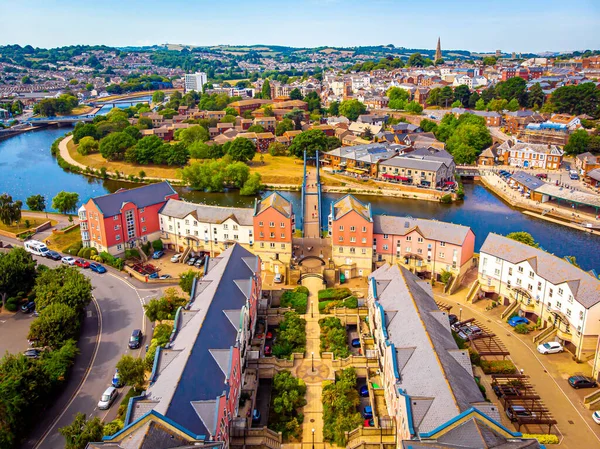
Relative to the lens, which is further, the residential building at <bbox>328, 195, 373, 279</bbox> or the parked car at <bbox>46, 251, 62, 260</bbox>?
the parked car at <bbox>46, 251, 62, 260</bbox>

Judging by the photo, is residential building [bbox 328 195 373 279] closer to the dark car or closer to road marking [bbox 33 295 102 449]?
the dark car

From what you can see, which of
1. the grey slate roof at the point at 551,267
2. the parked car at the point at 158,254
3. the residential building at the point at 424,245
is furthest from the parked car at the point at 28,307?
the grey slate roof at the point at 551,267

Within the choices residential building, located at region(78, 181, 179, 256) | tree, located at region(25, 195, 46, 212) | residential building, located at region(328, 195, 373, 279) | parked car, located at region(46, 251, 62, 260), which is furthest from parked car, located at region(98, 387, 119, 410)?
tree, located at region(25, 195, 46, 212)

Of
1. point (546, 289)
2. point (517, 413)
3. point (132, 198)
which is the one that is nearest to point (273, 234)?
point (132, 198)

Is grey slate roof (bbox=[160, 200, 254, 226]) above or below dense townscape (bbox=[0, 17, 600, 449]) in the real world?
above

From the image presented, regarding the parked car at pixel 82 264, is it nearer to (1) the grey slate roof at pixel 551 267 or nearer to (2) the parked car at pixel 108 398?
(2) the parked car at pixel 108 398

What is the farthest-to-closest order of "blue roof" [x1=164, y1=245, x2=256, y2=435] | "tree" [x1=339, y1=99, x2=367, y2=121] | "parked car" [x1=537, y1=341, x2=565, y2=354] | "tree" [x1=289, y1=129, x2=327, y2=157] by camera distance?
"tree" [x1=339, y1=99, x2=367, y2=121] → "tree" [x1=289, y1=129, x2=327, y2=157] → "parked car" [x1=537, y1=341, x2=565, y2=354] → "blue roof" [x1=164, y1=245, x2=256, y2=435]

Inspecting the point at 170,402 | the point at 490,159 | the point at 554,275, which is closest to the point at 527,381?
the point at 554,275
